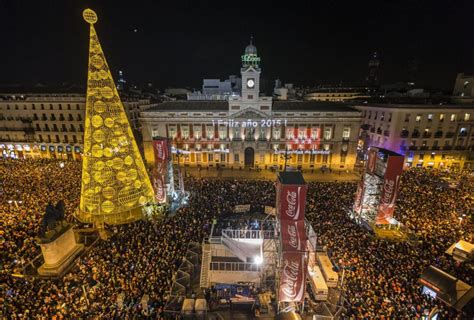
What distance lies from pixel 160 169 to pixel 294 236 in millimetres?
18348

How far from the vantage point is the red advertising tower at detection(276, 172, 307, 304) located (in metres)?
12.9

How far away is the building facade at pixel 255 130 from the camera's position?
44594 millimetres

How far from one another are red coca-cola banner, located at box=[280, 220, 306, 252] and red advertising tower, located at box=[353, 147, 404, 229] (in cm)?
1504

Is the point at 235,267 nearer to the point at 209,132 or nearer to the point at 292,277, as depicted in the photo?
the point at 292,277

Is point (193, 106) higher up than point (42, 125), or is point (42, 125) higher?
point (193, 106)

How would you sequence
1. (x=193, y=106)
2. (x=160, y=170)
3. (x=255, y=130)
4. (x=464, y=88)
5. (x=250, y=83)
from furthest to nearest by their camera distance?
(x=464, y=88)
(x=193, y=106)
(x=255, y=130)
(x=250, y=83)
(x=160, y=170)

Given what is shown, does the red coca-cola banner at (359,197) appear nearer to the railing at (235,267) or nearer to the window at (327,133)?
the railing at (235,267)

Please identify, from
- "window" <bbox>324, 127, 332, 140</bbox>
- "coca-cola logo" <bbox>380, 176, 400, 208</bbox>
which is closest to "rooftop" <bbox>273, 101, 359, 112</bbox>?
"window" <bbox>324, 127, 332, 140</bbox>

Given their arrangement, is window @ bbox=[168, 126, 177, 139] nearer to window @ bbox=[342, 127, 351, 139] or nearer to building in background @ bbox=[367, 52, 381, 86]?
window @ bbox=[342, 127, 351, 139]

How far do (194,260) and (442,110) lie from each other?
50.5 meters

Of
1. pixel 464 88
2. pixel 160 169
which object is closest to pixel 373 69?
pixel 464 88

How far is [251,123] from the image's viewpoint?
4547 cm

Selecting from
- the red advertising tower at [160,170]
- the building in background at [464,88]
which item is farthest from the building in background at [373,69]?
the red advertising tower at [160,170]

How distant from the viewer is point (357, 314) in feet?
46.5
